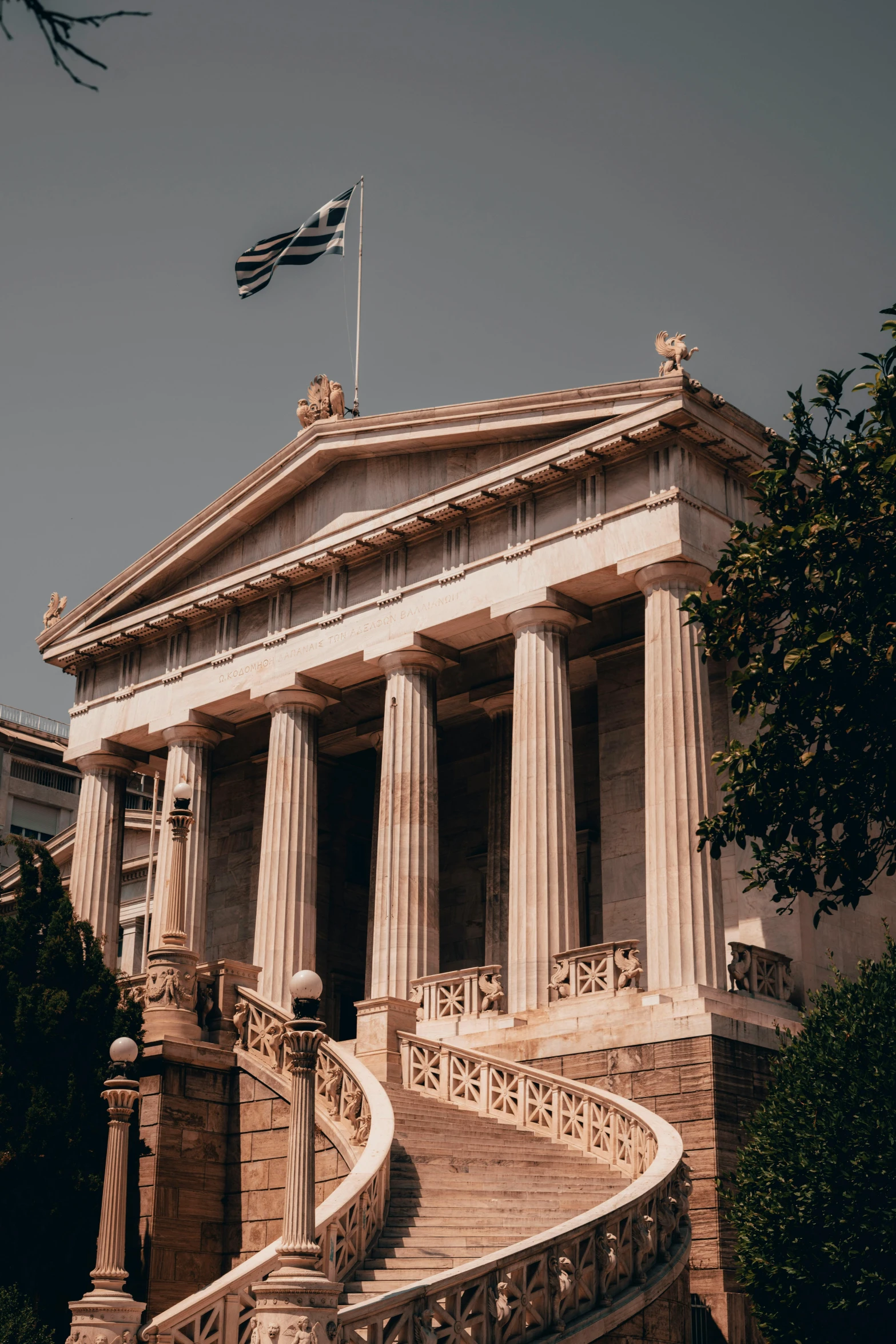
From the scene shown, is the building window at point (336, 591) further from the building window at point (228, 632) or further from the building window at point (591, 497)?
the building window at point (591, 497)

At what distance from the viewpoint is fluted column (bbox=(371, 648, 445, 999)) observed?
34.0 m

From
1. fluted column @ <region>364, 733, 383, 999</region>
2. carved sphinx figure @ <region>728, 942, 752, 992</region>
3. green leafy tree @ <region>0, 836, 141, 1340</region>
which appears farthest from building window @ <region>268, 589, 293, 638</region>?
carved sphinx figure @ <region>728, 942, 752, 992</region>

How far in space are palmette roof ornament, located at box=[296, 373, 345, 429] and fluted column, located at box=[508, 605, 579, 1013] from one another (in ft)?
28.3

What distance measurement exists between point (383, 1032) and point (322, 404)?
60.0ft

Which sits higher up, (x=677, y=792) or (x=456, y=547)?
(x=456, y=547)

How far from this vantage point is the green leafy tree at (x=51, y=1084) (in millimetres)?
22938

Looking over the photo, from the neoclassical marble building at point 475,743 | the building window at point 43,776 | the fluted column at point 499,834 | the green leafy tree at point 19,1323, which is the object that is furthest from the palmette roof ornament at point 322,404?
the building window at point 43,776

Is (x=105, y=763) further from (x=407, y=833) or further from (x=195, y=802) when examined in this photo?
(x=407, y=833)

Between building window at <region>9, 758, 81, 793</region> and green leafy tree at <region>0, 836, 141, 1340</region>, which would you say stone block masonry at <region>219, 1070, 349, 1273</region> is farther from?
building window at <region>9, 758, 81, 793</region>

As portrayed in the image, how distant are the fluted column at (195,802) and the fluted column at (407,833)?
5.31 metres

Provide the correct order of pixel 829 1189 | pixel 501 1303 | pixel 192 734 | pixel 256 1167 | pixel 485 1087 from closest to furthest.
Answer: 1. pixel 501 1303
2. pixel 829 1189
3. pixel 256 1167
4. pixel 485 1087
5. pixel 192 734

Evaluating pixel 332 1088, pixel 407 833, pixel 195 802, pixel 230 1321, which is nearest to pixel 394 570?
pixel 407 833

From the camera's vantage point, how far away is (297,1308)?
1509cm

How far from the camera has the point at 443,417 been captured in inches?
1441
